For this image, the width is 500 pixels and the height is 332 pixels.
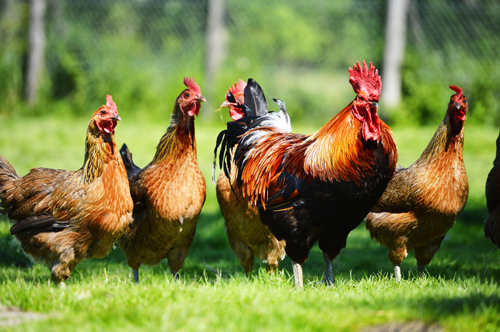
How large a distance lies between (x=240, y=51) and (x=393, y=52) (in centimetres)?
378

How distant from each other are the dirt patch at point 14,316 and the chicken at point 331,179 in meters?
1.96

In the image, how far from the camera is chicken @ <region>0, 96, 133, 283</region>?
4.20m

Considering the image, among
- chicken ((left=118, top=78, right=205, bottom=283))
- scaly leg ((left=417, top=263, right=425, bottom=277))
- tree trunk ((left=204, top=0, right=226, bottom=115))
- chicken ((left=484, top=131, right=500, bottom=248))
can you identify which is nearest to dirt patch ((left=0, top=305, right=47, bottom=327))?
chicken ((left=118, top=78, right=205, bottom=283))

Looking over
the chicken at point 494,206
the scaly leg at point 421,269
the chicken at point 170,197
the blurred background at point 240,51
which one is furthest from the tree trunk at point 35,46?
the chicken at point 494,206

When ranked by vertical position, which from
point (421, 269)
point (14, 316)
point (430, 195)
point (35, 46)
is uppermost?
point (35, 46)

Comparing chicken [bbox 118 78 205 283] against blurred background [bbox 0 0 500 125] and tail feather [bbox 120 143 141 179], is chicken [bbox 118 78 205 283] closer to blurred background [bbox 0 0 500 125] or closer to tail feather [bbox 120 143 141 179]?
tail feather [bbox 120 143 141 179]

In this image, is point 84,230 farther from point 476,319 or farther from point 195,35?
point 195,35

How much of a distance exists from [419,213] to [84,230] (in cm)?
288

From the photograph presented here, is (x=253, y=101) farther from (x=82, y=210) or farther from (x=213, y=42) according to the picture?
(x=213, y=42)

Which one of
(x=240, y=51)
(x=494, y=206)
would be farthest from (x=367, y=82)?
(x=240, y=51)

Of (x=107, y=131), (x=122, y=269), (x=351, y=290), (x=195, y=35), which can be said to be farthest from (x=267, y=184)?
(x=195, y=35)

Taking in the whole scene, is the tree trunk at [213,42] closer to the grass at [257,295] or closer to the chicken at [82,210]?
the grass at [257,295]

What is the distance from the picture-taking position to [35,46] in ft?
43.8

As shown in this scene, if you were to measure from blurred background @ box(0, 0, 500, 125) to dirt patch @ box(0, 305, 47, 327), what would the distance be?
9645mm
